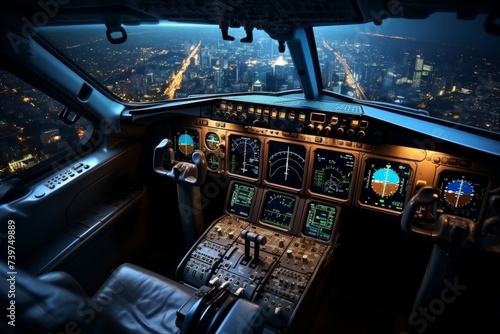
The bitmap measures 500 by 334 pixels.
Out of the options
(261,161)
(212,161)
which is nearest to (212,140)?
(212,161)

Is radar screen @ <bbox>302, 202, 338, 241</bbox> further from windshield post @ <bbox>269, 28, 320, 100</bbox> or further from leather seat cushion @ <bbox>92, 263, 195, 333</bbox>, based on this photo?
leather seat cushion @ <bbox>92, 263, 195, 333</bbox>

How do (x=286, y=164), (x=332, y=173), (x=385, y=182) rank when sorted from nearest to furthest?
(x=385, y=182) < (x=332, y=173) < (x=286, y=164)

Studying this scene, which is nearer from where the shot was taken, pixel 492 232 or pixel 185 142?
pixel 492 232

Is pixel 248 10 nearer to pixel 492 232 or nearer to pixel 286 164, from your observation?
pixel 286 164

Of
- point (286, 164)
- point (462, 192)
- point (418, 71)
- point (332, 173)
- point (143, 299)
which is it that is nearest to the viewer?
point (143, 299)

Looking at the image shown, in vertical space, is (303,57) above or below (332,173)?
above

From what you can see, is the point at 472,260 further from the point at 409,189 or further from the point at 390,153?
the point at 390,153

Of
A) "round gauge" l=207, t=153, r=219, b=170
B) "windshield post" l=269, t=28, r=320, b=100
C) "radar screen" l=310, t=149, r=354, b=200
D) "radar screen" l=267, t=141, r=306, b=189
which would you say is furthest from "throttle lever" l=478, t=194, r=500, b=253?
"round gauge" l=207, t=153, r=219, b=170
